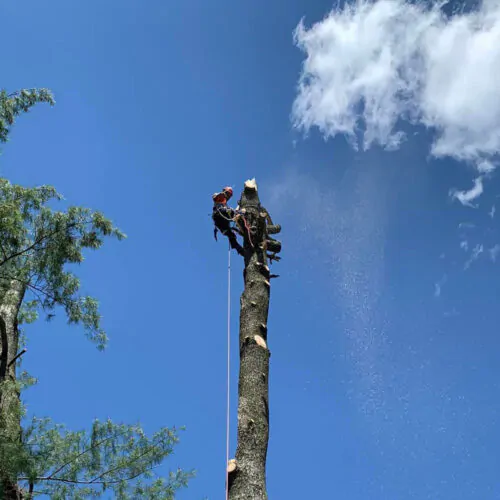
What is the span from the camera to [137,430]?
5430 mm

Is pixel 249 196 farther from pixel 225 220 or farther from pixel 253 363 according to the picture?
pixel 253 363

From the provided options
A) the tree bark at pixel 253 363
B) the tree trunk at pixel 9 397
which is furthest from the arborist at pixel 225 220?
the tree trunk at pixel 9 397

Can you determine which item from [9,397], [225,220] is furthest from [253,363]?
[9,397]

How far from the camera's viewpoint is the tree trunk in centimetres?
430

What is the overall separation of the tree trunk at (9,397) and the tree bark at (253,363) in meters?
2.06

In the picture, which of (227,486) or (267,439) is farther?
(267,439)

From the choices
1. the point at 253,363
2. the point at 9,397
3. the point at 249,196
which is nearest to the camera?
the point at 253,363

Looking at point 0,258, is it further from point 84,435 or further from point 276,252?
point 276,252

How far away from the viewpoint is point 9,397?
5074mm

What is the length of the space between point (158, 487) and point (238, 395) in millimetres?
2258

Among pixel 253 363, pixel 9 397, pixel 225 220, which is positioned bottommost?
pixel 253 363

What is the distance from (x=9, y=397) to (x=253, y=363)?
2678mm

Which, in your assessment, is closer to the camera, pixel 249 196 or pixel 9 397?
pixel 9 397

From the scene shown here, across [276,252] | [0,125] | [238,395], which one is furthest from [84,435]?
[0,125]
